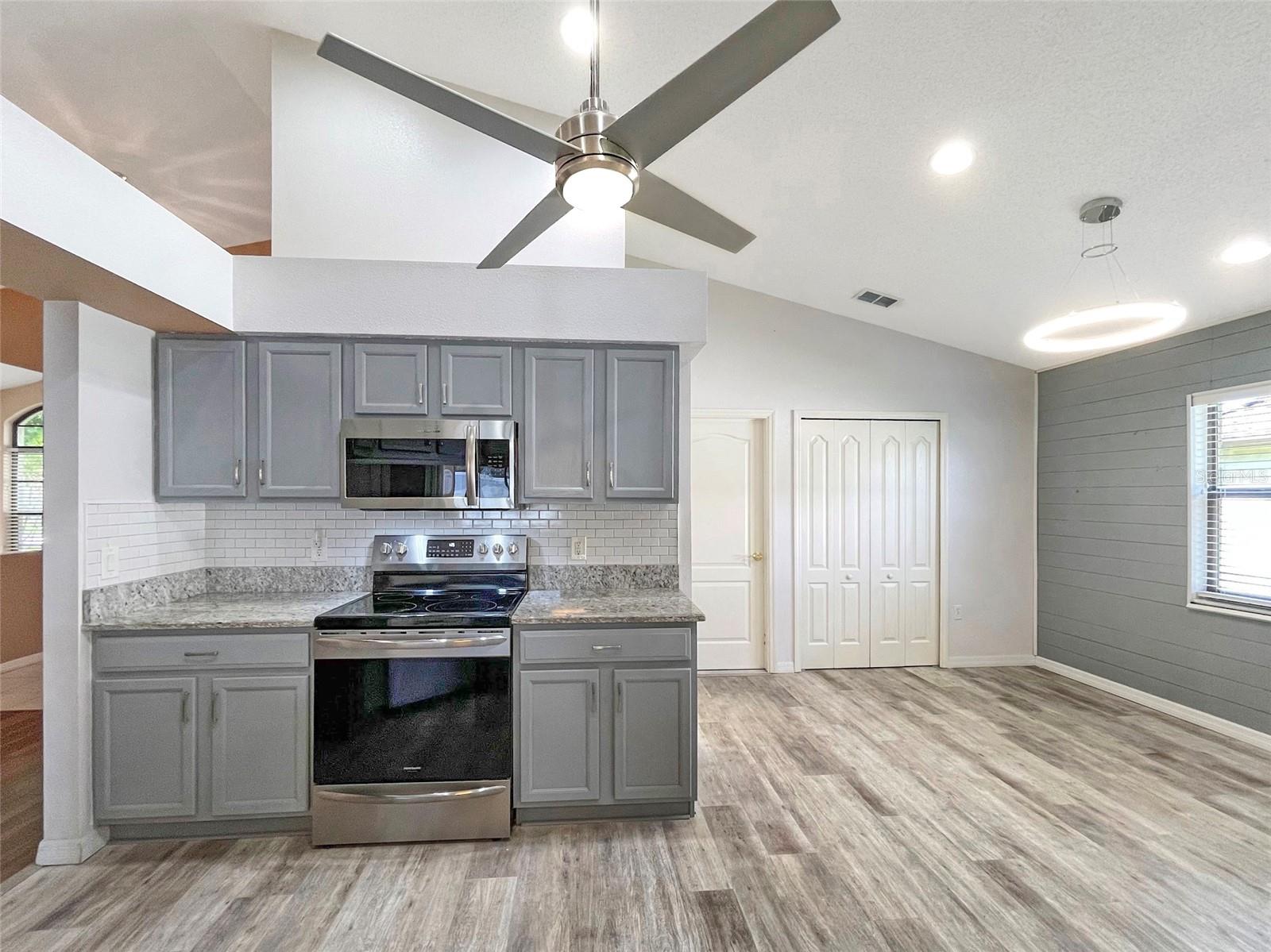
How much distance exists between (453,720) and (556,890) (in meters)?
0.75

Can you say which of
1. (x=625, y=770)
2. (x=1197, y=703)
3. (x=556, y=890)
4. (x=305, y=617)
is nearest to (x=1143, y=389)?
(x=1197, y=703)

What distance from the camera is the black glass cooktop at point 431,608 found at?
2.55 metres

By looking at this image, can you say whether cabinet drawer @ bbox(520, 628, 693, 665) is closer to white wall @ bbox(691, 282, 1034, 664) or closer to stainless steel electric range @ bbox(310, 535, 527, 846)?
stainless steel electric range @ bbox(310, 535, 527, 846)

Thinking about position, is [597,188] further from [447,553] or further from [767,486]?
[767,486]

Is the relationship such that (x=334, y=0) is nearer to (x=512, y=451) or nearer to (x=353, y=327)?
(x=353, y=327)

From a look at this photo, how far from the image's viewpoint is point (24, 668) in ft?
15.7

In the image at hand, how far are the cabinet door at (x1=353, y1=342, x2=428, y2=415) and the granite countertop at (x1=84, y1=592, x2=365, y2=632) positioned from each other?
3.09 ft

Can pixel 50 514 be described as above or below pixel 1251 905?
above

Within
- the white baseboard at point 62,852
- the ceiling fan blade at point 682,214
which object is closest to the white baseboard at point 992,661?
the ceiling fan blade at point 682,214

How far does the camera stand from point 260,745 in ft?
8.36

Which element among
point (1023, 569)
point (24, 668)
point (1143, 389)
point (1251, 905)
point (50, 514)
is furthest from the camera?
point (1023, 569)

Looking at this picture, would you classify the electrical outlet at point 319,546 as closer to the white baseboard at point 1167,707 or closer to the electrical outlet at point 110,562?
the electrical outlet at point 110,562

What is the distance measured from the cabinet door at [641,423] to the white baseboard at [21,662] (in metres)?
5.03

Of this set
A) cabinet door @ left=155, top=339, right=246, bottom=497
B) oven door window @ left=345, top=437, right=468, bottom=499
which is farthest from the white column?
oven door window @ left=345, top=437, right=468, bottom=499
